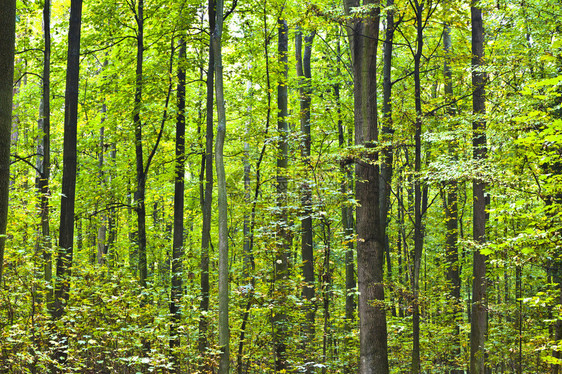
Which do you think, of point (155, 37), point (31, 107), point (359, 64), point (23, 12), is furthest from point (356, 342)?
point (31, 107)

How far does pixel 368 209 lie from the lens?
8383 millimetres

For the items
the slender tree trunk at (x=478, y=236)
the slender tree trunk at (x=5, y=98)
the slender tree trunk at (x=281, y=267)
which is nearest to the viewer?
the slender tree trunk at (x=5, y=98)

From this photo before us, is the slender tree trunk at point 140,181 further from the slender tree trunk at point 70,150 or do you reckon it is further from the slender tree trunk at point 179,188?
the slender tree trunk at point 70,150

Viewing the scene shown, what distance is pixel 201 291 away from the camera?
9875 mm

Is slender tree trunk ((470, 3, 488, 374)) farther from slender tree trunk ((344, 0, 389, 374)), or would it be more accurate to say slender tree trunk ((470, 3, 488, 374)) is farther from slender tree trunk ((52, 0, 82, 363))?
slender tree trunk ((52, 0, 82, 363))

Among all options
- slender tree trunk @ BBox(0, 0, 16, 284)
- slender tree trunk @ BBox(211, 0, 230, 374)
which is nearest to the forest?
slender tree trunk @ BBox(211, 0, 230, 374)

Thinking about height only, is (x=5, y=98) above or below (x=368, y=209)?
above

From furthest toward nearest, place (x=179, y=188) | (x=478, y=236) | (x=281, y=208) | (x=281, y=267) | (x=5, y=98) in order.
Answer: (x=179, y=188)
(x=478, y=236)
(x=281, y=267)
(x=281, y=208)
(x=5, y=98)

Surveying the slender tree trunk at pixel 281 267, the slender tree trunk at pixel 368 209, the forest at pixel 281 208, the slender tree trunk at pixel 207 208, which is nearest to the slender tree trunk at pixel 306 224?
the forest at pixel 281 208

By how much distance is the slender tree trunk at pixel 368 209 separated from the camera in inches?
318

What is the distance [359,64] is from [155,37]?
17.8 feet

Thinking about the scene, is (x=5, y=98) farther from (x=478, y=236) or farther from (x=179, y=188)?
(x=478, y=236)

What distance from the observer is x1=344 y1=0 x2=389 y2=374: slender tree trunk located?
807cm

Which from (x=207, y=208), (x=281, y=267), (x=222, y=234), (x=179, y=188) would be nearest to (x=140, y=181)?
(x=179, y=188)
